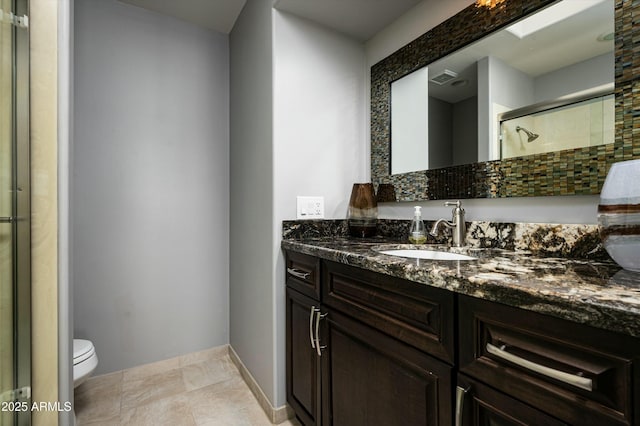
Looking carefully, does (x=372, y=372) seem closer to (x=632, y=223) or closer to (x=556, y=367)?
(x=556, y=367)

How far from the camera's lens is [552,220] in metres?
1.04

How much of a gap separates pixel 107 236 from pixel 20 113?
3.88 feet

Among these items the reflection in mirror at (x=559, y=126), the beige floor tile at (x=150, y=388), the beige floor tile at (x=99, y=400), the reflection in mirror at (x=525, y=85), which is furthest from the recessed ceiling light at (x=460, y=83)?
the beige floor tile at (x=99, y=400)

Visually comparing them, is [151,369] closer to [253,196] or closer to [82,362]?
[82,362]

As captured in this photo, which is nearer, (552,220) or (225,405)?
(552,220)

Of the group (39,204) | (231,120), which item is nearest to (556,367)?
(39,204)

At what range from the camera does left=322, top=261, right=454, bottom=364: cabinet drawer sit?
0.73m

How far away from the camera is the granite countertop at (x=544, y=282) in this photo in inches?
18.6

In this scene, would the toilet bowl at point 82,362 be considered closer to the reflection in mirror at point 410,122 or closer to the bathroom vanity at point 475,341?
the bathroom vanity at point 475,341

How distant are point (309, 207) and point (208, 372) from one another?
134cm

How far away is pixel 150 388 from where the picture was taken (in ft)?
5.95

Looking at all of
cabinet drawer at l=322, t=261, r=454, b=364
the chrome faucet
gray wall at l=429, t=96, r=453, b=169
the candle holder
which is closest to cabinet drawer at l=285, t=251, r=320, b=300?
cabinet drawer at l=322, t=261, r=454, b=364

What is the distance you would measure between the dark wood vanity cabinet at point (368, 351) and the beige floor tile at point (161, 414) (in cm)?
61

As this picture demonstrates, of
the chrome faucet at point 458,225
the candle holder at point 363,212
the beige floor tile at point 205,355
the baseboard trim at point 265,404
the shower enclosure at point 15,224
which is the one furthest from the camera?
the beige floor tile at point 205,355
